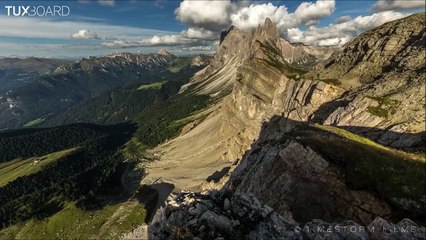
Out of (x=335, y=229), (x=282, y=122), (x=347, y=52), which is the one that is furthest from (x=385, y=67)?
(x=335, y=229)

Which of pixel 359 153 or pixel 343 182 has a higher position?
pixel 359 153

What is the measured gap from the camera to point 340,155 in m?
50.9

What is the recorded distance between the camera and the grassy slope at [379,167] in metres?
42.8

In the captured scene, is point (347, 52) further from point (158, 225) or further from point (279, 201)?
point (158, 225)

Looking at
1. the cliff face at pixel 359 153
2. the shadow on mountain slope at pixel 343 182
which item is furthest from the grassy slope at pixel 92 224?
the shadow on mountain slope at pixel 343 182

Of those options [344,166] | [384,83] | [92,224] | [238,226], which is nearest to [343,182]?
[344,166]

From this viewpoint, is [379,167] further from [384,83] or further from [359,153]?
[384,83]

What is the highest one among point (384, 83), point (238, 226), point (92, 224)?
point (384, 83)

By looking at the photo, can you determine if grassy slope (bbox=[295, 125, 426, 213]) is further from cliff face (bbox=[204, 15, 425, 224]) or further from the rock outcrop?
the rock outcrop

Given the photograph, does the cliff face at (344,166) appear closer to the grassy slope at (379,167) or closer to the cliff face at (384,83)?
the grassy slope at (379,167)

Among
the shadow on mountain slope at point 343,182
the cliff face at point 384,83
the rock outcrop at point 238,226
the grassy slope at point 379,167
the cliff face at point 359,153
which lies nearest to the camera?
the rock outcrop at point 238,226

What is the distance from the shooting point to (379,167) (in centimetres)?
4725

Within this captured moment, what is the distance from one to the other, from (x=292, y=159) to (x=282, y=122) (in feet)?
314

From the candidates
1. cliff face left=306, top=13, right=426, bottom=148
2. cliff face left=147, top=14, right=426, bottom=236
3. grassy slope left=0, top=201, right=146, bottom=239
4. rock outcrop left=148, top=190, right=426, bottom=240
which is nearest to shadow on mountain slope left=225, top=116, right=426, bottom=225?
cliff face left=147, top=14, right=426, bottom=236
